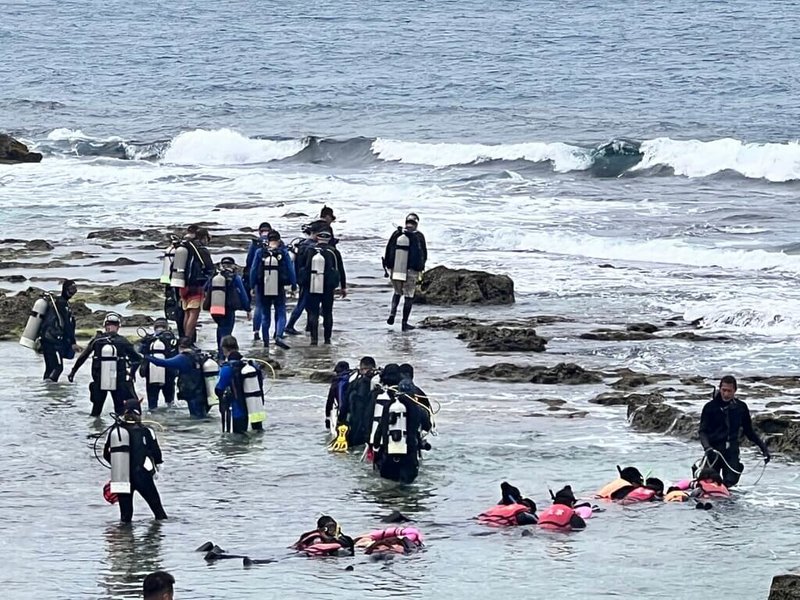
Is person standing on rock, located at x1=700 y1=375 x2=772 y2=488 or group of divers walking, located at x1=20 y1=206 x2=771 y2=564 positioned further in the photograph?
person standing on rock, located at x1=700 y1=375 x2=772 y2=488

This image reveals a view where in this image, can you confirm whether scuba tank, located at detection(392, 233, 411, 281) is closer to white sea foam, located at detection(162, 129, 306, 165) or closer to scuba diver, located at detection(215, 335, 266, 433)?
scuba diver, located at detection(215, 335, 266, 433)

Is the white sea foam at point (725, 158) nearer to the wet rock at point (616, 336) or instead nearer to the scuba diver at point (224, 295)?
the wet rock at point (616, 336)

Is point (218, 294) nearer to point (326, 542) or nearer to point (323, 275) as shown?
point (323, 275)

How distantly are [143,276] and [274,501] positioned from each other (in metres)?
14.6

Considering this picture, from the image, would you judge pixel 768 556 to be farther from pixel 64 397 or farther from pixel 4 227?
pixel 4 227

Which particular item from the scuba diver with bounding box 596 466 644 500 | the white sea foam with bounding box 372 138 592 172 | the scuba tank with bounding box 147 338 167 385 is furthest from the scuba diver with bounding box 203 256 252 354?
the white sea foam with bounding box 372 138 592 172

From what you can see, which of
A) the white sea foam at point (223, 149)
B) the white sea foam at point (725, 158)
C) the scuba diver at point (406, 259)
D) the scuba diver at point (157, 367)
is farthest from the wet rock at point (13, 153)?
the scuba diver at point (157, 367)

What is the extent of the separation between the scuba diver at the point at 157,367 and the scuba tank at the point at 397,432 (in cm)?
402

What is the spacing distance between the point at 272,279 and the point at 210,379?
4.24 metres

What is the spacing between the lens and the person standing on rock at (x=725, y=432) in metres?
16.4

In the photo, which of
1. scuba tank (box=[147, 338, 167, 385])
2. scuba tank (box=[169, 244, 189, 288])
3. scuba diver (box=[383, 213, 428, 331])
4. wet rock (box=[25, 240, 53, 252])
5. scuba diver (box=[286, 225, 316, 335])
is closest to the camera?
scuba tank (box=[147, 338, 167, 385])

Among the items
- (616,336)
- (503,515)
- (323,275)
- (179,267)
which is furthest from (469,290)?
(503,515)

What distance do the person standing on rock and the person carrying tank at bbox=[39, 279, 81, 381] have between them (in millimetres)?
8560

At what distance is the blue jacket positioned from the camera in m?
23.9
